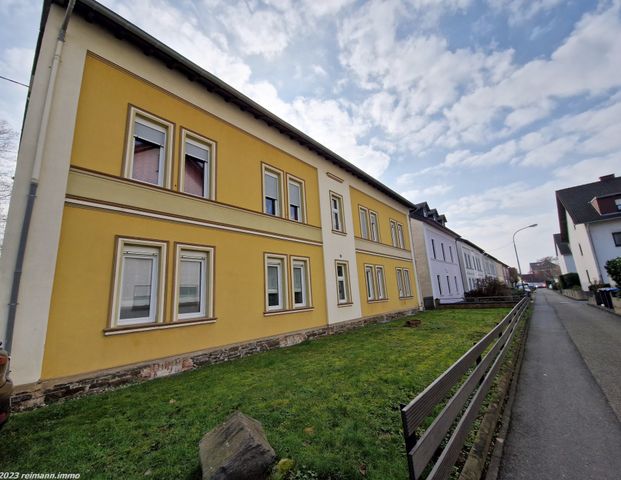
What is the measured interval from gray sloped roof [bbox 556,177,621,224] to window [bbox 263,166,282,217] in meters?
30.9

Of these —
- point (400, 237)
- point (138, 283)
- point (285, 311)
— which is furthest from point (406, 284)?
point (138, 283)

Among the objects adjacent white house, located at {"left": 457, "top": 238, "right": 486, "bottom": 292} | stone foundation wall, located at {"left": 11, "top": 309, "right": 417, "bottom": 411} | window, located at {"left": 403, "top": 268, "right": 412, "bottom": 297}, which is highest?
adjacent white house, located at {"left": 457, "top": 238, "right": 486, "bottom": 292}

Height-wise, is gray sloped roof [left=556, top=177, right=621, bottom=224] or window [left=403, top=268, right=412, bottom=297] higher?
gray sloped roof [left=556, top=177, right=621, bottom=224]

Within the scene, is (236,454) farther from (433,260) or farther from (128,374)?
Answer: (433,260)

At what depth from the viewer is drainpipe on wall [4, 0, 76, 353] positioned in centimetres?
483

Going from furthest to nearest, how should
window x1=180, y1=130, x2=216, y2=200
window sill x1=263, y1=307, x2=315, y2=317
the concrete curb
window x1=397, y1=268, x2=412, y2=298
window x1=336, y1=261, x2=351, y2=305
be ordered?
window x1=397, y1=268, x2=412, y2=298, window x1=336, y1=261, x2=351, y2=305, window sill x1=263, y1=307, x2=315, y2=317, window x1=180, y1=130, x2=216, y2=200, the concrete curb

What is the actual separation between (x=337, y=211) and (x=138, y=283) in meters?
9.79

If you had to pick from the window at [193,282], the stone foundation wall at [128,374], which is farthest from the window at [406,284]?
the window at [193,282]

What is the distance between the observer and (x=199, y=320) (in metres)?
7.29

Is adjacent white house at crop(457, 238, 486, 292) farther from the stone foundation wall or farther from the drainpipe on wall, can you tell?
the drainpipe on wall

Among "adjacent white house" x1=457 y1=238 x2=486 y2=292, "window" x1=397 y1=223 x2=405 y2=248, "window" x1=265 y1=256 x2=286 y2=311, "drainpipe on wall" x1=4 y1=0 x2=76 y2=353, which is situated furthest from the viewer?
"adjacent white house" x1=457 y1=238 x2=486 y2=292

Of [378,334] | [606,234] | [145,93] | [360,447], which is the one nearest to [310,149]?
[145,93]

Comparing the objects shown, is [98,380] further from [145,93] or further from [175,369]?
[145,93]

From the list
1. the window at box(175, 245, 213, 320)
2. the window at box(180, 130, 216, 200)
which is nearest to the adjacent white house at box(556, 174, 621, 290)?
the window at box(175, 245, 213, 320)
